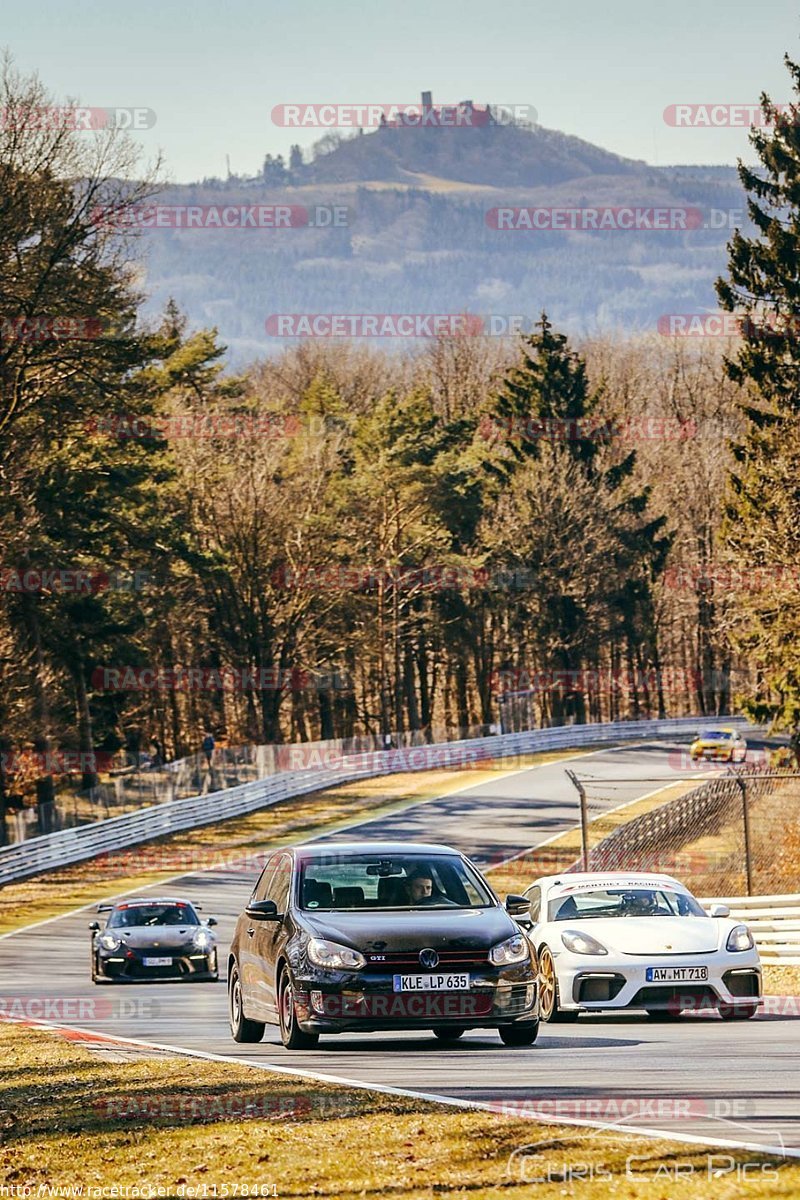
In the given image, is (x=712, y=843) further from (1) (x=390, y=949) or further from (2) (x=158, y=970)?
(1) (x=390, y=949)

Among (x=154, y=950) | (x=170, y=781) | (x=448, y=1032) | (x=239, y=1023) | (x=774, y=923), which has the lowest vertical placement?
(x=170, y=781)

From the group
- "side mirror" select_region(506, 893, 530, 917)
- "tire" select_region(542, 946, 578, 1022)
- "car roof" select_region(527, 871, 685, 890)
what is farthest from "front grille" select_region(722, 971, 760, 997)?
"side mirror" select_region(506, 893, 530, 917)

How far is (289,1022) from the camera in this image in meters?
14.0

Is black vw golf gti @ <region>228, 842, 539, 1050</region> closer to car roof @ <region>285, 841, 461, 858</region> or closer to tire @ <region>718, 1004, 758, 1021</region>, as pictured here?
car roof @ <region>285, 841, 461, 858</region>

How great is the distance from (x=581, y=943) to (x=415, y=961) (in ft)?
12.8

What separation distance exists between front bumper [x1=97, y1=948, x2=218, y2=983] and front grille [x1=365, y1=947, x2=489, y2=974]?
41.1ft

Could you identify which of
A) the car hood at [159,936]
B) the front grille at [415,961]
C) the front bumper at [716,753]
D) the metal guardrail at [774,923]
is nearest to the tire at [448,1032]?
the front grille at [415,961]

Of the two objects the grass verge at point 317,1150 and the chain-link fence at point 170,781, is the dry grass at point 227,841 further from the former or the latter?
the grass verge at point 317,1150

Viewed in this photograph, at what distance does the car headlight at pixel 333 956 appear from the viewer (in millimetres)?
13438

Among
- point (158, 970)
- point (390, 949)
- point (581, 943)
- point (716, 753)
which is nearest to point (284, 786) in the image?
point (716, 753)

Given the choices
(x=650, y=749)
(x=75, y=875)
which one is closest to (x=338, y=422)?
(x=650, y=749)

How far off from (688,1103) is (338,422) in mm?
77209

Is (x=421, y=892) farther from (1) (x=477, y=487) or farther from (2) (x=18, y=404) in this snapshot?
(1) (x=477, y=487)

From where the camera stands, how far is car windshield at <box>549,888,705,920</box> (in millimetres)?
17672
